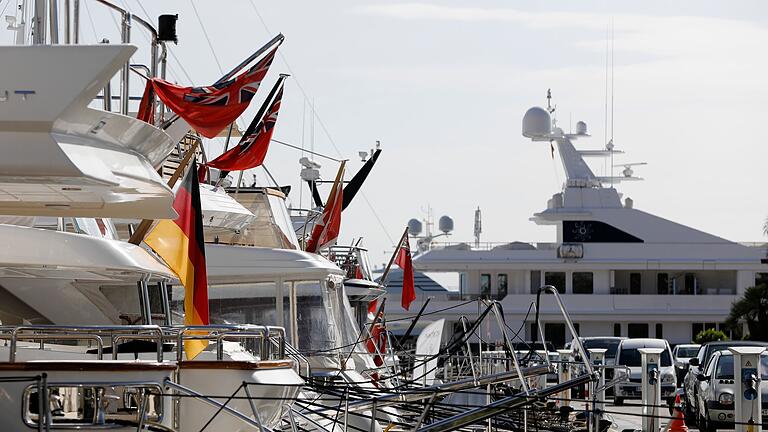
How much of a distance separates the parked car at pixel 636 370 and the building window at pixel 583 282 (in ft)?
112

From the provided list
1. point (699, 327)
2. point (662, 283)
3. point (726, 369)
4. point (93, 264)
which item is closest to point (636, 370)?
point (726, 369)

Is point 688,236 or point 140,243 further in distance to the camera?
point 688,236

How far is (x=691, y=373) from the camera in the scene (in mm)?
27047

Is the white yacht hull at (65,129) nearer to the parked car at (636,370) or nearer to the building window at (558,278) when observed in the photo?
the parked car at (636,370)

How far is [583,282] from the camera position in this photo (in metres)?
73.2

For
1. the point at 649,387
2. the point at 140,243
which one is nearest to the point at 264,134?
the point at 140,243

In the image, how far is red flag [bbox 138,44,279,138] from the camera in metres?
14.4

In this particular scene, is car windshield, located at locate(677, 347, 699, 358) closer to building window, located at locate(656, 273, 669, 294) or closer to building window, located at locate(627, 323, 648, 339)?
building window, located at locate(627, 323, 648, 339)

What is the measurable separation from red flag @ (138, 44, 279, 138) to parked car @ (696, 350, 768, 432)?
11519 mm

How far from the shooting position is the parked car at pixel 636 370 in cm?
3439

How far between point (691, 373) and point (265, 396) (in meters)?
17.6

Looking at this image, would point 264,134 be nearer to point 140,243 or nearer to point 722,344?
point 140,243

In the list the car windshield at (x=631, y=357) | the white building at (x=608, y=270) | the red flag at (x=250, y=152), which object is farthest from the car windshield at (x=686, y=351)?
the white building at (x=608, y=270)

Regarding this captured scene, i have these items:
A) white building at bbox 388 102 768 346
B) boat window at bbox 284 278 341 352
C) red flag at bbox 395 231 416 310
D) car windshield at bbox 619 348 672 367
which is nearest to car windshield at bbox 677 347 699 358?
car windshield at bbox 619 348 672 367
